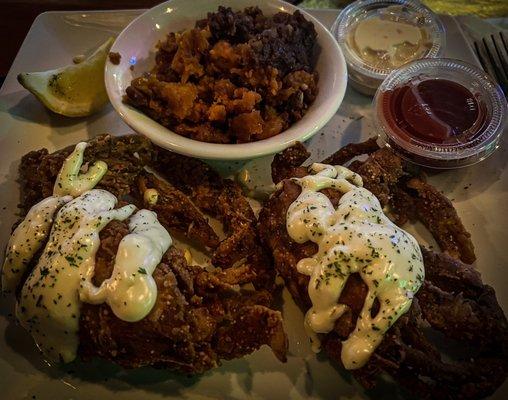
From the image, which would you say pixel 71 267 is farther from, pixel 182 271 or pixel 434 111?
pixel 434 111

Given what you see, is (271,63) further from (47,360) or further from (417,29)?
(47,360)

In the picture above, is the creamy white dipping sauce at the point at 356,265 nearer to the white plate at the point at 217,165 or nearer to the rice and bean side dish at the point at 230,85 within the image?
the white plate at the point at 217,165

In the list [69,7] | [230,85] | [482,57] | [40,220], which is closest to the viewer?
[40,220]

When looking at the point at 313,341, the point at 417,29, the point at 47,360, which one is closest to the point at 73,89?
the point at 47,360

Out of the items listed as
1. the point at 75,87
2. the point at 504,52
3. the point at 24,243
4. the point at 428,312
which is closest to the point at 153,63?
the point at 75,87

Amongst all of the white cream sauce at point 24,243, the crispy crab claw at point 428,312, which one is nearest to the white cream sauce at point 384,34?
the crispy crab claw at point 428,312
